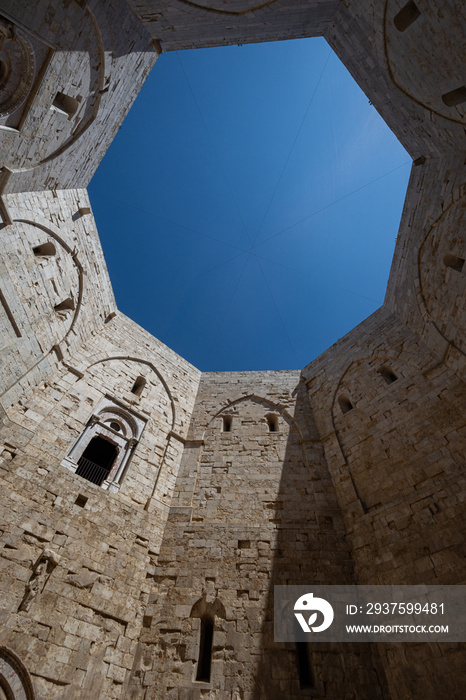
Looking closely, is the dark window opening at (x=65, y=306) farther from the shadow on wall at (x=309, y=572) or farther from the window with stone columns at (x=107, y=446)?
the shadow on wall at (x=309, y=572)

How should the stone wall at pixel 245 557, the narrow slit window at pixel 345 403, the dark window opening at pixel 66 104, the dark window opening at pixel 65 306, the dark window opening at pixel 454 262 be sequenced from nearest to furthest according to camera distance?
the stone wall at pixel 245 557
the dark window opening at pixel 66 104
the dark window opening at pixel 454 262
the dark window opening at pixel 65 306
the narrow slit window at pixel 345 403

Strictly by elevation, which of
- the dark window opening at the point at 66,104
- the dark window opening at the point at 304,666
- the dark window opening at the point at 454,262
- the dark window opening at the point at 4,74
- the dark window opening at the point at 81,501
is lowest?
the dark window opening at the point at 304,666

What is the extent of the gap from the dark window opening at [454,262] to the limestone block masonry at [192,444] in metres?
0.06

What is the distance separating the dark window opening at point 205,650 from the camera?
577cm

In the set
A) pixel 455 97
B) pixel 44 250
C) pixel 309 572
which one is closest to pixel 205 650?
pixel 309 572

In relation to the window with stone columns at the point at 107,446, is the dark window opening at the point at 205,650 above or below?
below

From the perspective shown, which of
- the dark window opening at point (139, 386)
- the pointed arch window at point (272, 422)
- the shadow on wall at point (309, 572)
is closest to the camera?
the shadow on wall at point (309, 572)

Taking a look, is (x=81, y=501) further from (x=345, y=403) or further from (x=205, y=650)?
(x=345, y=403)

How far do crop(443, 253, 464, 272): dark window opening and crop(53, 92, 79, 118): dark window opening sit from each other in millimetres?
8774

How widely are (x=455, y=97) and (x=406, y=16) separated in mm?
1692

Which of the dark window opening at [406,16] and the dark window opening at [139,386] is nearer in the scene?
the dark window opening at [406,16]

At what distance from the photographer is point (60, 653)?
520 cm

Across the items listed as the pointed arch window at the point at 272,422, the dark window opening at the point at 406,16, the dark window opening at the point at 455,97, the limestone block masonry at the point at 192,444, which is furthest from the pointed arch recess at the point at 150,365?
the dark window opening at the point at 406,16

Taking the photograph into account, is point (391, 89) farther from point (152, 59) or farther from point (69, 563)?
point (69, 563)
